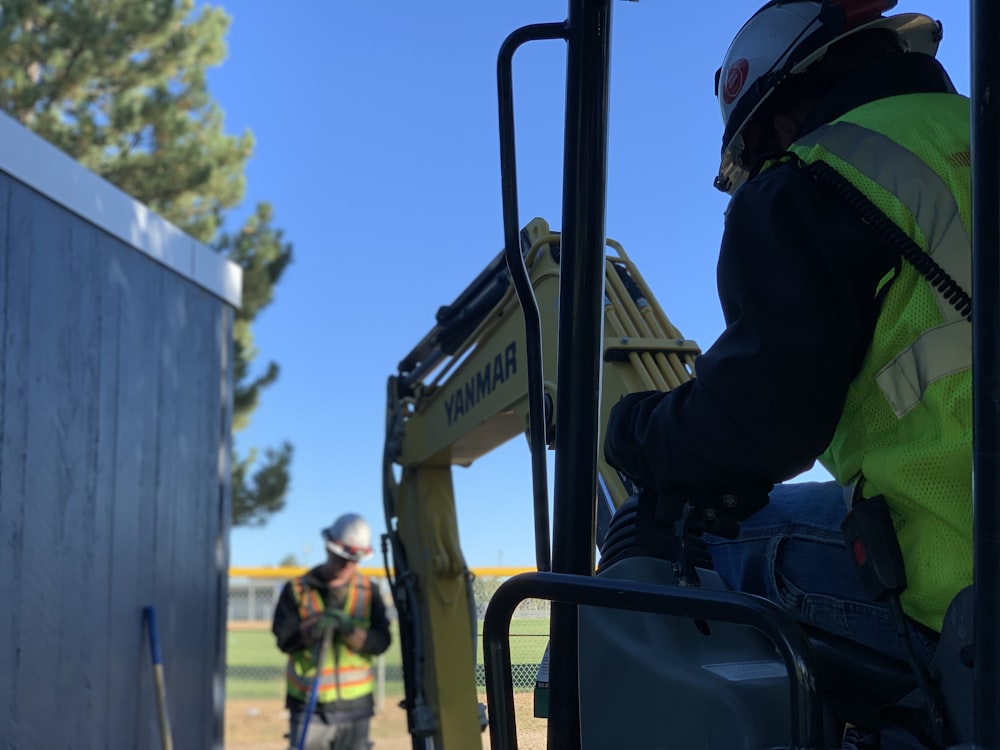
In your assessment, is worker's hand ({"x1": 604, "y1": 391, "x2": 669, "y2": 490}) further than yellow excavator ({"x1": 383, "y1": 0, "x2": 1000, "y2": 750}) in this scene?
Yes

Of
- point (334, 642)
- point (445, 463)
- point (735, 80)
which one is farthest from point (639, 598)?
point (334, 642)

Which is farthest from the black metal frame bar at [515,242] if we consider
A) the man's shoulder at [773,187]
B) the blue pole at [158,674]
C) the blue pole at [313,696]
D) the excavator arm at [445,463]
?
the blue pole at [313,696]

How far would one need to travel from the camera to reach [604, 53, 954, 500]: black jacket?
145cm

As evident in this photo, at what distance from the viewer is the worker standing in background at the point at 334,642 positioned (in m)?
7.50

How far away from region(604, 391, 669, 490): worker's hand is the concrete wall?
11.6ft

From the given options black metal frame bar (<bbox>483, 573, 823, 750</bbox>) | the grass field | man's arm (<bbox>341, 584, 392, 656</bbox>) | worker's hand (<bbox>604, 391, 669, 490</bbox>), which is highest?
worker's hand (<bbox>604, 391, 669, 490</bbox>)

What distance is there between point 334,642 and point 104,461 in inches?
106

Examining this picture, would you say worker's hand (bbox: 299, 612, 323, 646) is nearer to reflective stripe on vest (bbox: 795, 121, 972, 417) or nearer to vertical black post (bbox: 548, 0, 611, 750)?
vertical black post (bbox: 548, 0, 611, 750)

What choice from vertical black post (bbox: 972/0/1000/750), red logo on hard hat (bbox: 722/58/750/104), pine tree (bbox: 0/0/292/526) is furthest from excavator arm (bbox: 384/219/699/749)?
pine tree (bbox: 0/0/292/526)

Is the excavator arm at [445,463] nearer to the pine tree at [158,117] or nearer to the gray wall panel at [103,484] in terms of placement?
the gray wall panel at [103,484]

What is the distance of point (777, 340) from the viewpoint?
1.46m

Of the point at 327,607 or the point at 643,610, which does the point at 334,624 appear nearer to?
the point at 327,607

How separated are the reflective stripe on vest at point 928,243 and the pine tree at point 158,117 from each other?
1627 cm

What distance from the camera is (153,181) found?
56.6 ft
